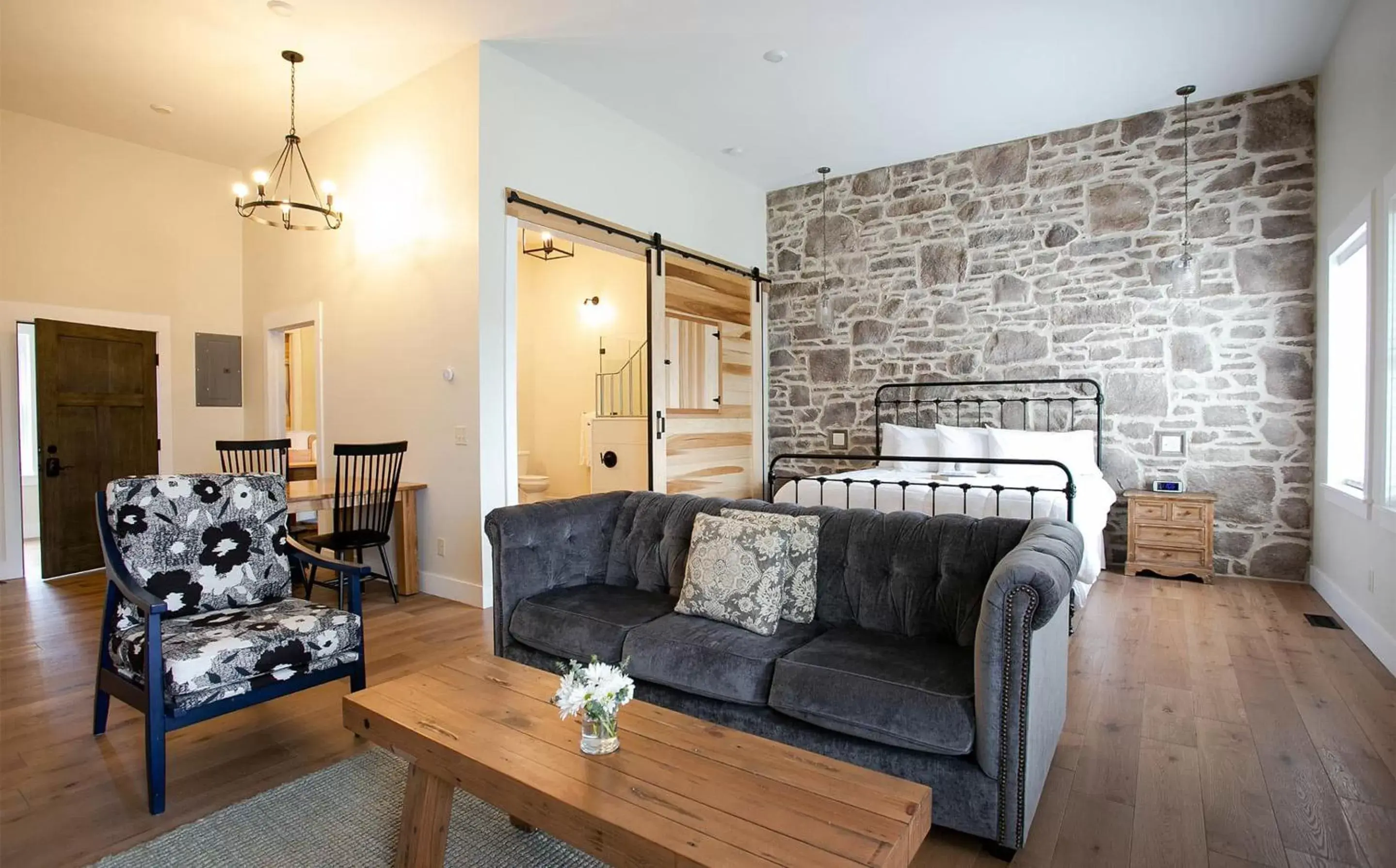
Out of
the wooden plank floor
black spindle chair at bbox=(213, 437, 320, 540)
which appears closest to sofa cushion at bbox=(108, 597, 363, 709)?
the wooden plank floor

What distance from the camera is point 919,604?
239cm

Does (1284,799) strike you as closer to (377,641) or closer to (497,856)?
(497,856)

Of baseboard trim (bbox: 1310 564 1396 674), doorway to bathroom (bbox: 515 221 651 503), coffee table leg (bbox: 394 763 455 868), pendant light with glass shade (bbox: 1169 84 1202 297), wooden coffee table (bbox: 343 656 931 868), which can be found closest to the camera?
wooden coffee table (bbox: 343 656 931 868)

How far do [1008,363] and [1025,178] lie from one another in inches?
59.4

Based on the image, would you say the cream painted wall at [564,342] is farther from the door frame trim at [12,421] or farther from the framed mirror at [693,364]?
the door frame trim at [12,421]

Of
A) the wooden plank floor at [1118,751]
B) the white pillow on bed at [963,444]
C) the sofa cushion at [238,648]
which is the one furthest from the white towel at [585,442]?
the sofa cushion at [238,648]

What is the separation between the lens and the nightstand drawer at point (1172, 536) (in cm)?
489

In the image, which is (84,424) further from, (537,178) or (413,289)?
(537,178)

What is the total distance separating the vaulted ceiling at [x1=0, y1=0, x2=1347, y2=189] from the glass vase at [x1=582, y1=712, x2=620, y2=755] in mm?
3740

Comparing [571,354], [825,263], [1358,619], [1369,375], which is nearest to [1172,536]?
[1358,619]

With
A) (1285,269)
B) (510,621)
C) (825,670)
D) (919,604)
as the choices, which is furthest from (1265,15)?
(510,621)

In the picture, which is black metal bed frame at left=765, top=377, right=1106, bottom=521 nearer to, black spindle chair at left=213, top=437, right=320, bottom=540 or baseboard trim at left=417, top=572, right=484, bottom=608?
baseboard trim at left=417, top=572, right=484, bottom=608

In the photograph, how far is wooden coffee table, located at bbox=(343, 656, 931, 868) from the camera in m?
1.25

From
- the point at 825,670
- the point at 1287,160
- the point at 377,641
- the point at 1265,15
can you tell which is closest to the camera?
the point at 825,670
